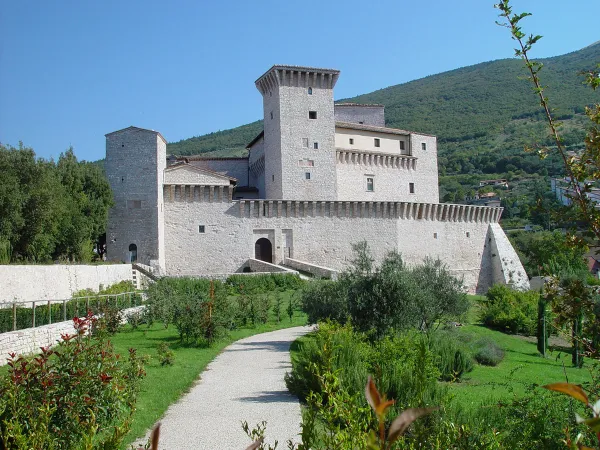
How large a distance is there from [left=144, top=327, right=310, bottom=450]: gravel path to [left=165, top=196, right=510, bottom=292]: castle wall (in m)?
22.3

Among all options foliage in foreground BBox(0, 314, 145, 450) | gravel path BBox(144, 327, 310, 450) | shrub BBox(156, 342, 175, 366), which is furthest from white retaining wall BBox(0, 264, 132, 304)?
foliage in foreground BBox(0, 314, 145, 450)

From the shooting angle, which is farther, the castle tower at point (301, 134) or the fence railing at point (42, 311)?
the castle tower at point (301, 134)

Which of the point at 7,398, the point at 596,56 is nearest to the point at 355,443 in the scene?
the point at 7,398

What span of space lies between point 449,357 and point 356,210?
26.2 meters

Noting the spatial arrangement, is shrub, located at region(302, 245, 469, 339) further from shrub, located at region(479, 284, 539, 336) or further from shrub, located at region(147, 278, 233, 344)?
shrub, located at region(479, 284, 539, 336)

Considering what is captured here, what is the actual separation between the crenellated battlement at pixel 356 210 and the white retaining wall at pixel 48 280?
12.9 meters

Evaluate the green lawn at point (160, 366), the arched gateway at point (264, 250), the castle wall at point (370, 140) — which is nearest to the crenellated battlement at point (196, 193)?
the arched gateway at point (264, 250)

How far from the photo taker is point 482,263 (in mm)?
42406

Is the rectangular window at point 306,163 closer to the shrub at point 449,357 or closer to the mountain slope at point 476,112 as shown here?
the shrub at point 449,357

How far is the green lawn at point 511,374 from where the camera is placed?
1048cm

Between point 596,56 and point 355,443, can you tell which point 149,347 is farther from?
point 596,56

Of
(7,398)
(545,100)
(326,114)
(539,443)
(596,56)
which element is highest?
(596,56)

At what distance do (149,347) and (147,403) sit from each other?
17.7 feet

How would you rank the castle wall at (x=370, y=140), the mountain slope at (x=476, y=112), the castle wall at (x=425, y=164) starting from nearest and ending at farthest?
the castle wall at (x=370, y=140), the castle wall at (x=425, y=164), the mountain slope at (x=476, y=112)
